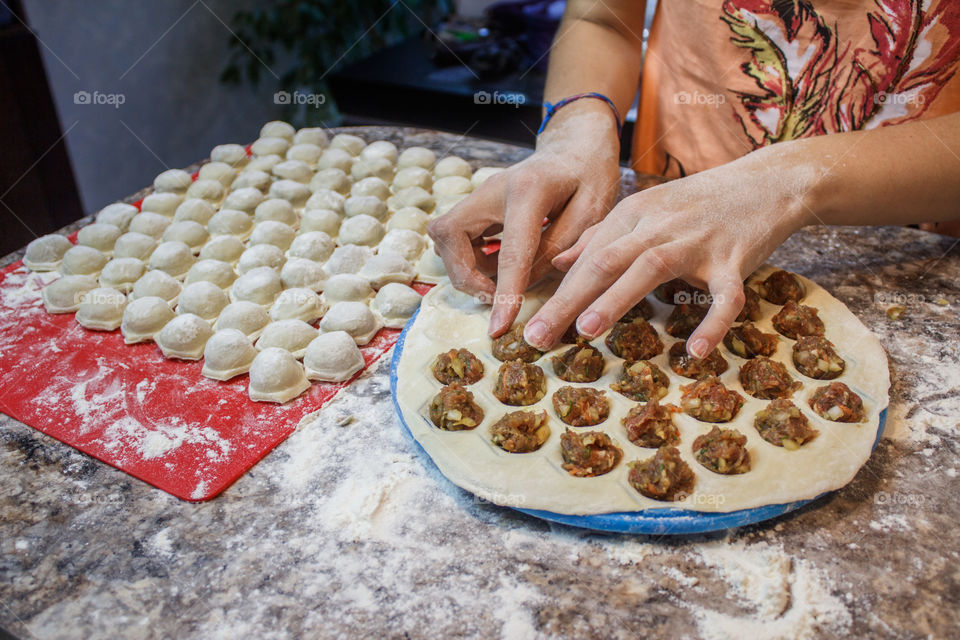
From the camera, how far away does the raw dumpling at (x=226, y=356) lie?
1.71 meters

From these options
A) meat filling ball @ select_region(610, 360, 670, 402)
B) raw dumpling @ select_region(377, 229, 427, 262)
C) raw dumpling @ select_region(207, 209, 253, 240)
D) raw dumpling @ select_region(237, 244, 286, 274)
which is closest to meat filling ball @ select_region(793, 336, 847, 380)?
meat filling ball @ select_region(610, 360, 670, 402)

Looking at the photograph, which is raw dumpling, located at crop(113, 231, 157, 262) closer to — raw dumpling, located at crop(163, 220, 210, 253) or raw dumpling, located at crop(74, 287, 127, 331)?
raw dumpling, located at crop(163, 220, 210, 253)

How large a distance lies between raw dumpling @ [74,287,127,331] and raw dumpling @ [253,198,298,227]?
1.81ft

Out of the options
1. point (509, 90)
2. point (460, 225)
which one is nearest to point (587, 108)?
point (460, 225)

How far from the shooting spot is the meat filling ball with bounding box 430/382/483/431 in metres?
1.47

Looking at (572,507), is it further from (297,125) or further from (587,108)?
(297,125)

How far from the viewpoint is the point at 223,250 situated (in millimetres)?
2139

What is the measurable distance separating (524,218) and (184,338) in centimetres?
91

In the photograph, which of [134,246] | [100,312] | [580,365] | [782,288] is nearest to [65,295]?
[100,312]

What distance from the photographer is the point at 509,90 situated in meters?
3.90

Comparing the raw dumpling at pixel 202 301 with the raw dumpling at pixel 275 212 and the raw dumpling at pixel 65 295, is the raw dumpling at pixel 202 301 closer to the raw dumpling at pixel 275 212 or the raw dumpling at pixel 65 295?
the raw dumpling at pixel 65 295

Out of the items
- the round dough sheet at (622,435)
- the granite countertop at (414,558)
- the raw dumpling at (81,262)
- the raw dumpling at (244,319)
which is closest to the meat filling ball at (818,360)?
the round dough sheet at (622,435)

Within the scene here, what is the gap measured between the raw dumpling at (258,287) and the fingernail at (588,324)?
0.96m

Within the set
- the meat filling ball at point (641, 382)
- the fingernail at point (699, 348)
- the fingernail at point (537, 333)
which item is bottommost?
the meat filling ball at point (641, 382)
